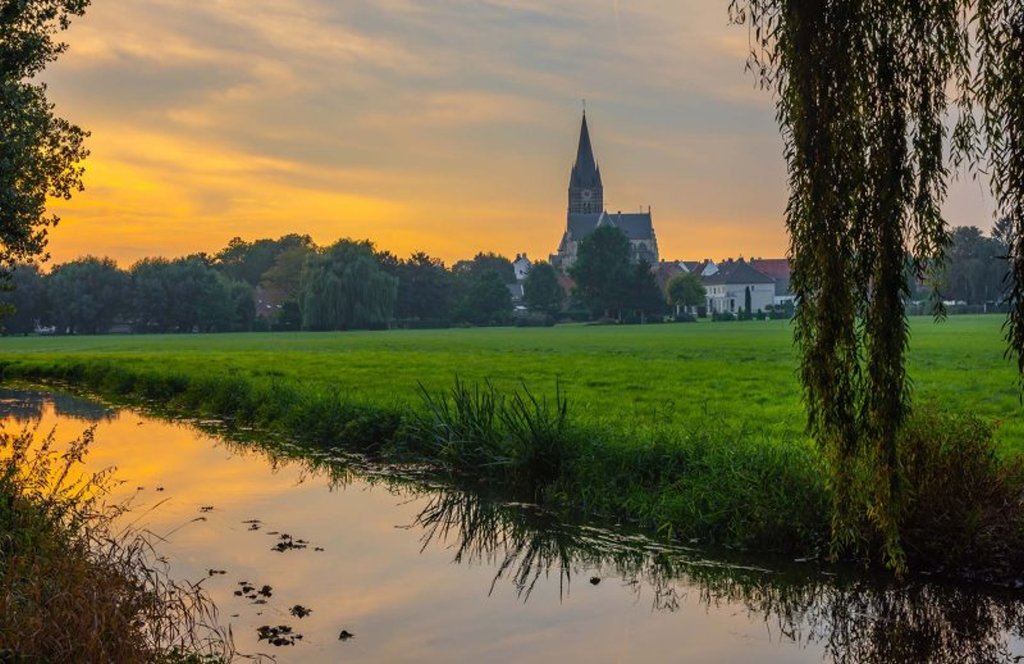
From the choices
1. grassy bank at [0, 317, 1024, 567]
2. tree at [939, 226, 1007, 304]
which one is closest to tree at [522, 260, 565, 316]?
tree at [939, 226, 1007, 304]

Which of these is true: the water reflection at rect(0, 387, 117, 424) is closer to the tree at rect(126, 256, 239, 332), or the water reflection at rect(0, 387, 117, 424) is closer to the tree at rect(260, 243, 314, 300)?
the tree at rect(126, 256, 239, 332)

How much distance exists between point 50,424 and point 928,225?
21.7m

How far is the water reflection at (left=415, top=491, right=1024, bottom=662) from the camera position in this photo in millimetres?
8305

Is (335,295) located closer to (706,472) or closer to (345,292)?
(345,292)

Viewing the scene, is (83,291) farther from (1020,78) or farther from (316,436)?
(1020,78)

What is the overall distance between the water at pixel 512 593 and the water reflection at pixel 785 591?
23 mm

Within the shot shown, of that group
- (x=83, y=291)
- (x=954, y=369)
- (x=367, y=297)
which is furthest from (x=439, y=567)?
(x=83, y=291)

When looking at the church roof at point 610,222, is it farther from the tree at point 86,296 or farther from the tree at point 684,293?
the tree at point 86,296

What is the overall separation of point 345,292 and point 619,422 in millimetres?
82685

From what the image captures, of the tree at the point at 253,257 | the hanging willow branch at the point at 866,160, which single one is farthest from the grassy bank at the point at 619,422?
the tree at the point at 253,257

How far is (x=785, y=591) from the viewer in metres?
9.73

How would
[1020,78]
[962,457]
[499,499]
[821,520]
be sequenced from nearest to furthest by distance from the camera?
[1020,78] → [962,457] → [821,520] → [499,499]

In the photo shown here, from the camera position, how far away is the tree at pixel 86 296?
99.9m

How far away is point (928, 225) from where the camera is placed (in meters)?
7.22
